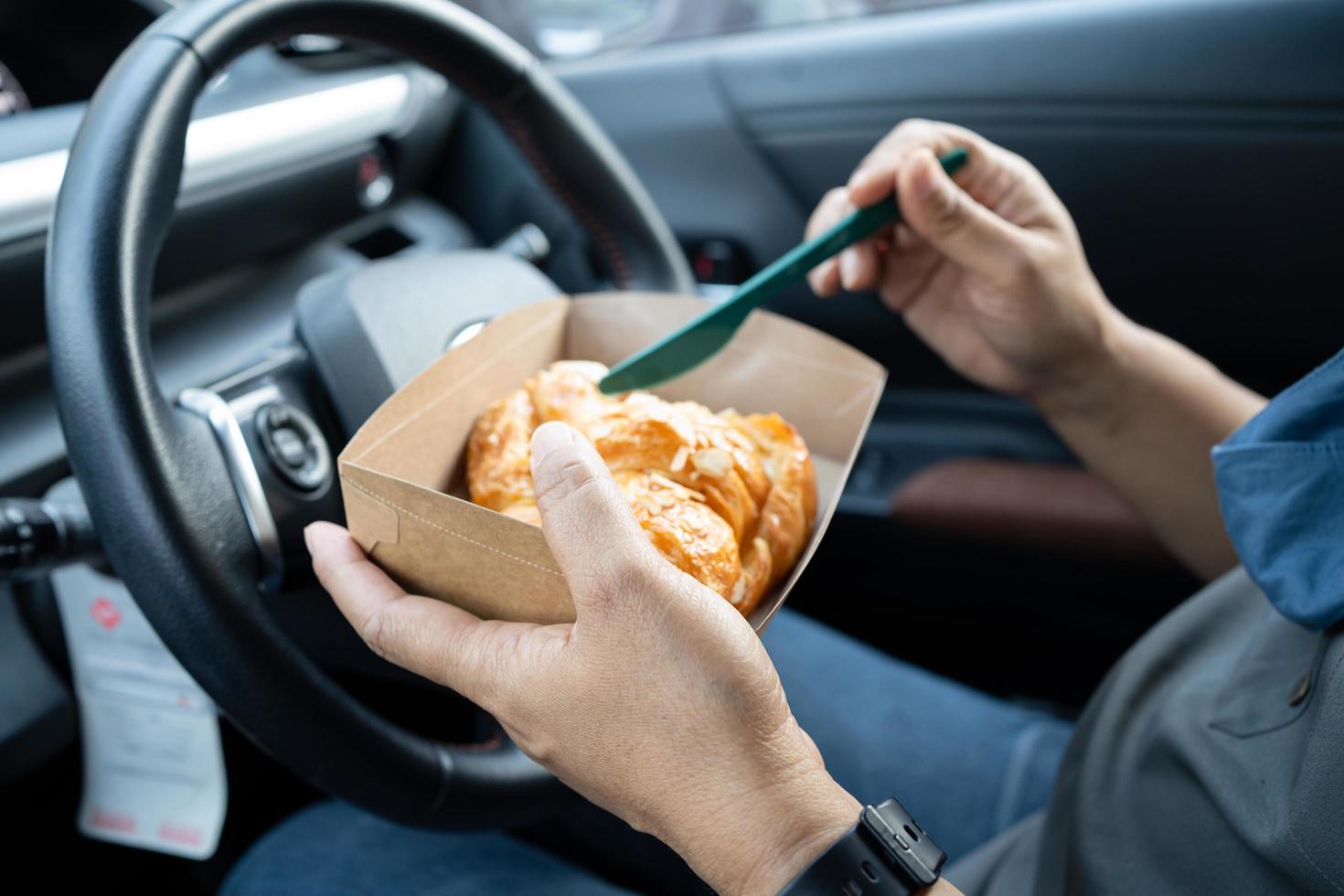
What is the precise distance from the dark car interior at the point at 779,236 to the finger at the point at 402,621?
176mm

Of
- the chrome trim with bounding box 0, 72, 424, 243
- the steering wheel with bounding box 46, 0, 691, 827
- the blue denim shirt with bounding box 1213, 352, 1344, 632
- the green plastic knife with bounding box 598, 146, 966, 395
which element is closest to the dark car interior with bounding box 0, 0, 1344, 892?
the chrome trim with bounding box 0, 72, 424, 243

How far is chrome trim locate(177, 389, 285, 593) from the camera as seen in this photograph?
72 cm

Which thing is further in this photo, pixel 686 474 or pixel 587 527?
pixel 686 474

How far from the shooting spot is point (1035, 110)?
153cm

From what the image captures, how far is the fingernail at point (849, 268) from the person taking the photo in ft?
3.41

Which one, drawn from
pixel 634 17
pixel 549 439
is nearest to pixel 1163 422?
pixel 549 439

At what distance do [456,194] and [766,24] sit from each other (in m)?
0.64

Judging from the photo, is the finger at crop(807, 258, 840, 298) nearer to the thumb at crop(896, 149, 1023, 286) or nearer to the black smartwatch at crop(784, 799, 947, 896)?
the thumb at crop(896, 149, 1023, 286)

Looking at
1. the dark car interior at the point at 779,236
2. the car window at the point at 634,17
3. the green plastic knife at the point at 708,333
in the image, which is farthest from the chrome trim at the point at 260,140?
the green plastic knife at the point at 708,333

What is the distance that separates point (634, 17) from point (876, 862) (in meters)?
1.79

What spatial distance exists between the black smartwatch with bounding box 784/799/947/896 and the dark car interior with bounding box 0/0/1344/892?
327 millimetres

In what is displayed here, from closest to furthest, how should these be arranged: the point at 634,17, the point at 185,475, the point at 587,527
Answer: the point at 587,527 < the point at 185,475 < the point at 634,17

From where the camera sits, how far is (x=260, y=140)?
1.21 m

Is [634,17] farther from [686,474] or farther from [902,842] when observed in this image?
[902,842]
